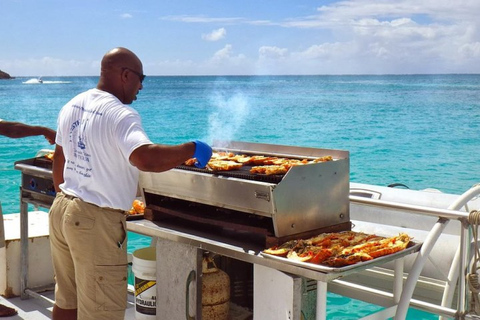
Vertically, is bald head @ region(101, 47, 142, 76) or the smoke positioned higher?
bald head @ region(101, 47, 142, 76)

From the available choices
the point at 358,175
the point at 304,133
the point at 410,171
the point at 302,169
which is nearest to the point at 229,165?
the point at 302,169

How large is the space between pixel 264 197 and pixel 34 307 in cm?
236

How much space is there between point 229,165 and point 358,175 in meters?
18.0

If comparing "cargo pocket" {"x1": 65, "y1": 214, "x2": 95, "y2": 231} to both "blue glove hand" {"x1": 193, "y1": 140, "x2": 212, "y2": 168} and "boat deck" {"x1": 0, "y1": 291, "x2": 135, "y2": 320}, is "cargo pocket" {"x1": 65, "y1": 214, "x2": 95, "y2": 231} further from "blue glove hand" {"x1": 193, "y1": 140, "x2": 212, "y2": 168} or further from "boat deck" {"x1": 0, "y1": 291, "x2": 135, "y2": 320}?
"boat deck" {"x1": 0, "y1": 291, "x2": 135, "y2": 320}

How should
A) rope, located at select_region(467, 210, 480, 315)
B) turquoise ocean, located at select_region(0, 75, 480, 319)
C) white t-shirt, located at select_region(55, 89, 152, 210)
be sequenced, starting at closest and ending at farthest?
white t-shirt, located at select_region(55, 89, 152, 210) → rope, located at select_region(467, 210, 480, 315) → turquoise ocean, located at select_region(0, 75, 480, 319)

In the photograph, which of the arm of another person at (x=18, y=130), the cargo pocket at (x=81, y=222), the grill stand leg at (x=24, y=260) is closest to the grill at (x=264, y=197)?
the cargo pocket at (x=81, y=222)

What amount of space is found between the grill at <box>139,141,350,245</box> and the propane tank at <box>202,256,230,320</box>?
22cm

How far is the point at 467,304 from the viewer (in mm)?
2914

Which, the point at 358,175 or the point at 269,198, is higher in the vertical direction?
the point at 269,198

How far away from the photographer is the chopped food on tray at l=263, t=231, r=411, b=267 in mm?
2451

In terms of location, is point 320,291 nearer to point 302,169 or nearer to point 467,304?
point 302,169

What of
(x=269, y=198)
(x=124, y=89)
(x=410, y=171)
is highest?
(x=124, y=89)

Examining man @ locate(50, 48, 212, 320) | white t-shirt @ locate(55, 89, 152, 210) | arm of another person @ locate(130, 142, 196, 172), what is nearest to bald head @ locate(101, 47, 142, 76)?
man @ locate(50, 48, 212, 320)

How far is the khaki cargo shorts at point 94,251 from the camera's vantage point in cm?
273
